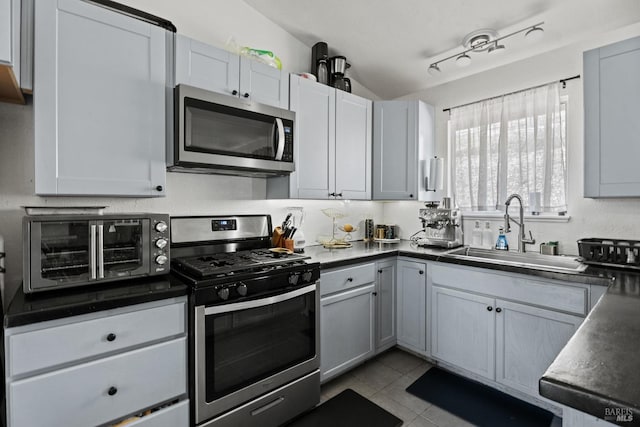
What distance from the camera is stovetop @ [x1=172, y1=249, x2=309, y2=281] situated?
1635 mm

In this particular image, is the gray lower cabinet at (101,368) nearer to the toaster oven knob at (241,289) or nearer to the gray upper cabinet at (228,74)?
the toaster oven knob at (241,289)

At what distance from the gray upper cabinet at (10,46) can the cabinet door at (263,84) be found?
1081 mm

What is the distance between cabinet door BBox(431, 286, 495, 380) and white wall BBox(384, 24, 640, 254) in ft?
2.51

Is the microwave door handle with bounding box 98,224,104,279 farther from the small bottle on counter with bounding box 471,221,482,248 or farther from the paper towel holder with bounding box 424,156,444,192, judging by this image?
the small bottle on counter with bounding box 471,221,482,248

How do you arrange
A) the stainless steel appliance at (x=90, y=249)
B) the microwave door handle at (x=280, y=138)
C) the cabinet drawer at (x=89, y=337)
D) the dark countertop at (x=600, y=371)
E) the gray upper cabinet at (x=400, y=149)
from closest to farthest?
the dark countertop at (x=600, y=371) < the cabinet drawer at (x=89, y=337) < the stainless steel appliance at (x=90, y=249) < the microwave door handle at (x=280, y=138) < the gray upper cabinet at (x=400, y=149)

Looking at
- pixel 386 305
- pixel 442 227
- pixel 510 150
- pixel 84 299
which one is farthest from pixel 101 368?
pixel 510 150

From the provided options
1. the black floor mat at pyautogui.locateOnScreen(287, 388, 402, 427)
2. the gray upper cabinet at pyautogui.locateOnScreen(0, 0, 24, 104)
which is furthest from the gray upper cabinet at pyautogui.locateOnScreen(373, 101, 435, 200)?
the gray upper cabinet at pyautogui.locateOnScreen(0, 0, 24, 104)

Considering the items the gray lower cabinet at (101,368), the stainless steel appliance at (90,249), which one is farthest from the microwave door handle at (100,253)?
the gray lower cabinet at (101,368)

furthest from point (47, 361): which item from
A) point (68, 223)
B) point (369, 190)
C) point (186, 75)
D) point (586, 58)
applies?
point (586, 58)

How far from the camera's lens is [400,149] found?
3.02 m

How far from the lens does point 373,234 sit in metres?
3.44

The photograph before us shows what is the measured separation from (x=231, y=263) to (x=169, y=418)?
2.55 feet

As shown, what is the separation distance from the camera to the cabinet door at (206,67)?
1.86 metres

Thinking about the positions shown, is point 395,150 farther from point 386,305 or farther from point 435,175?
point 386,305
